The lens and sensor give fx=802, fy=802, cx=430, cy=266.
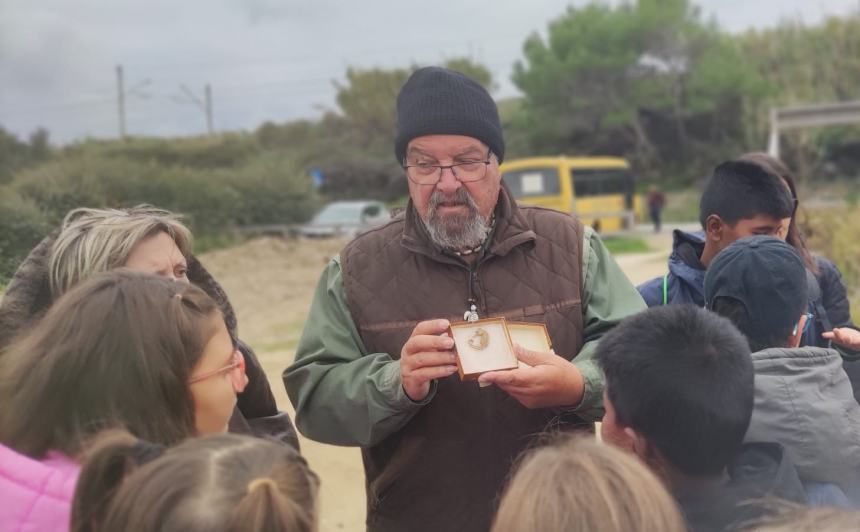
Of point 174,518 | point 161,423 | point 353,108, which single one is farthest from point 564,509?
point 353,108

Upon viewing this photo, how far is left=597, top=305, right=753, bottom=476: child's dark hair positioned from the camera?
1706mm

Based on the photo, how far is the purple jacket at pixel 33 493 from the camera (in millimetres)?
1543

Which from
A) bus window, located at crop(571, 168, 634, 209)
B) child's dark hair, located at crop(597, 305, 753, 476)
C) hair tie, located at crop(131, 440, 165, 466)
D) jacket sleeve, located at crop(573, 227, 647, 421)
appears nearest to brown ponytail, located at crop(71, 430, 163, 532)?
hair tie, located at crop(131, 440, 165, 466)

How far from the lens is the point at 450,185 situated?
243 centimetres

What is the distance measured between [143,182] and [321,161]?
943 inches

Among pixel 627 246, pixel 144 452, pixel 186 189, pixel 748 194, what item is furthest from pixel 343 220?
pixel 144 452

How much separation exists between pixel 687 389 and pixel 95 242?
64.4 inches

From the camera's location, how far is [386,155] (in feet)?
152

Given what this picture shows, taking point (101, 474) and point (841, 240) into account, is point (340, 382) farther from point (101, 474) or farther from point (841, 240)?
point (841, 240)

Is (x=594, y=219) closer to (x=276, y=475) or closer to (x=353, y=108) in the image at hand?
(x=276, y=475)

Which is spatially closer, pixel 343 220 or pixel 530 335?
pixel 530 335

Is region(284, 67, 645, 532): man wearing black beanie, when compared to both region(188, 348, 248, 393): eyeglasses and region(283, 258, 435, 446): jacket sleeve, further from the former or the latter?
region(188, 348, 248, 393): eyeglasses

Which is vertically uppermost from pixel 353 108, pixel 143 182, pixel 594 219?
pixel 353 108

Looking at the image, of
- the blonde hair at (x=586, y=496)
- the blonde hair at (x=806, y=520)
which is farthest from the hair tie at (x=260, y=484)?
the blonde hair at (x=806, y=520)
